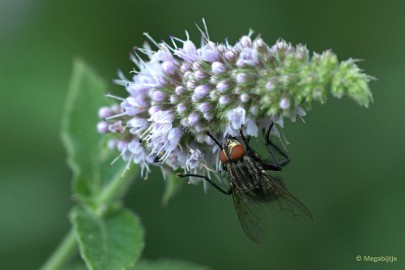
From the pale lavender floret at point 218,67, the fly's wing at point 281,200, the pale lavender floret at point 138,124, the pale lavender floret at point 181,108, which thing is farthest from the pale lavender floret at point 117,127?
the fly's wing at point 281,200

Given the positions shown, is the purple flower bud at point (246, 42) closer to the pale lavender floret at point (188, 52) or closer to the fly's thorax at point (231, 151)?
the pale lavender floret at point (188, 52)

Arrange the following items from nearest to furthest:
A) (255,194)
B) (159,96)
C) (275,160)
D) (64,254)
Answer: (159,96) → (255,194) → (275,160) → (64,254)

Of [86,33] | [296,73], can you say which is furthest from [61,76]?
[296,73]

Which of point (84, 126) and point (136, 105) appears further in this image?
point (84, 126)

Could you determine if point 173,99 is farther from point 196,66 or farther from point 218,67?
point 218,67

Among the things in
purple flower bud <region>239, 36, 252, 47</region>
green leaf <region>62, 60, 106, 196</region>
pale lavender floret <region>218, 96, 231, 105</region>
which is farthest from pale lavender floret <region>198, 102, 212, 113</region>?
green leaf <region>62, 60, 106, 196</region>

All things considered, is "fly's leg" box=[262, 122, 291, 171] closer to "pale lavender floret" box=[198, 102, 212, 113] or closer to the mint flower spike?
the mint flower spike

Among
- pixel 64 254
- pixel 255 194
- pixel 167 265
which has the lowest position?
pixel 64 254

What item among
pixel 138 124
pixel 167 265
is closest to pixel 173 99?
pixel 138 124
